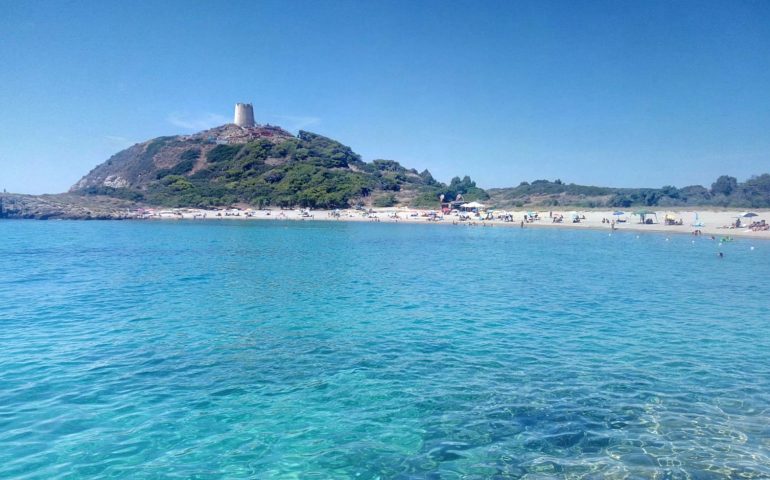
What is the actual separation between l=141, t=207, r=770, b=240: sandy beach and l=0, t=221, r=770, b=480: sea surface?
40.4 meters

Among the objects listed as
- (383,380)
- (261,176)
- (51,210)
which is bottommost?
(383,380)

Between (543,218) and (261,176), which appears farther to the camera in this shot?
(261,176)

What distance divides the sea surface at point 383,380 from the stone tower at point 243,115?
140m

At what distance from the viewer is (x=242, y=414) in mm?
8453

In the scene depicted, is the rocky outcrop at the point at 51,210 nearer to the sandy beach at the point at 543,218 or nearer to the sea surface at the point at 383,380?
the sandy beach at the point at 543,218

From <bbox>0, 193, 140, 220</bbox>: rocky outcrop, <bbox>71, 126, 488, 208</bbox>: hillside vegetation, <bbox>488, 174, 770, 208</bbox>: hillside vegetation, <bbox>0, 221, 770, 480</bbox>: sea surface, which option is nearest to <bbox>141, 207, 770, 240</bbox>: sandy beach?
<bbox>0, 193, 140, 220</bbox>: rocky outcrop

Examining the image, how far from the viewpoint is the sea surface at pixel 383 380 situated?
A: 7.01 m

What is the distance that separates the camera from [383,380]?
10188 mm

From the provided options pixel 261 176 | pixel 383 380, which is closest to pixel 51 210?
pixel 261 176

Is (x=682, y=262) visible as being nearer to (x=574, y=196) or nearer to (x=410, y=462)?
(x=410, y=462)

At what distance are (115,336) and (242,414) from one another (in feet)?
23.1

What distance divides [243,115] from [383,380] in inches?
6193

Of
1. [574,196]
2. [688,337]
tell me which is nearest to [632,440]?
[688,337]

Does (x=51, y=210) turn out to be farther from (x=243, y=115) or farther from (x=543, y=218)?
(x=543, y=218)
